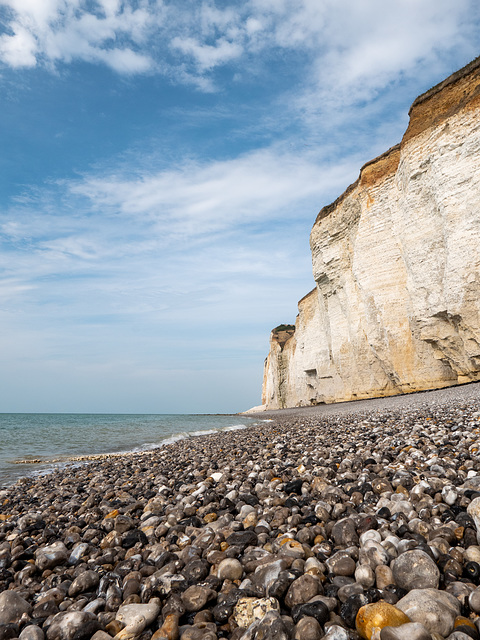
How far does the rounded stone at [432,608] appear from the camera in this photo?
162 centimetres

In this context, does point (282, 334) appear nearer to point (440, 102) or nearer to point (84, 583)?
point (440, 102)

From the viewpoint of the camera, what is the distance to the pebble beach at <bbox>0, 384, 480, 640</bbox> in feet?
6.11

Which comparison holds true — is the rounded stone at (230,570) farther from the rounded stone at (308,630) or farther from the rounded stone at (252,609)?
the rounded stone at (308,630)

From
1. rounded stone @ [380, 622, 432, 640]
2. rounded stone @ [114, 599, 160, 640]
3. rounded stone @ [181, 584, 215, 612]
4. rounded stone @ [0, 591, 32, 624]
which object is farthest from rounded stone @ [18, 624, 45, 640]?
rounded stone @ [380, 622, 432, 640]

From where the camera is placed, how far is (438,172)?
52.2 feet

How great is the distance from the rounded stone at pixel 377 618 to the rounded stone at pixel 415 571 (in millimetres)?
321

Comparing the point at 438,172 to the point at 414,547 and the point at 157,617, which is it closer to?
the point at 414,547

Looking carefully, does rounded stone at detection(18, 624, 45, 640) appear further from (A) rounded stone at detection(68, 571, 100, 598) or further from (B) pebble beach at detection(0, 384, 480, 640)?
(A) rounded stone at detection(68, 571, 100, 598)

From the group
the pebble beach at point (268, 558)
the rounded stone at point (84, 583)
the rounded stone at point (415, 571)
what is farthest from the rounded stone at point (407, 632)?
the rounded stone at point (84, 583)

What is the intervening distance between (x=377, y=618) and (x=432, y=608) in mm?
257

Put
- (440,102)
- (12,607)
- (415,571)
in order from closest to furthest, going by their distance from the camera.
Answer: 1. (415,571)
2. (12,607)
3. (440,102)

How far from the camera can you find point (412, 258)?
58.7 ft

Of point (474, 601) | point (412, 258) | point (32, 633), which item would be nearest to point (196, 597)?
point (32, 633)

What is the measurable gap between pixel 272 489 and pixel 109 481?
3867 mm
